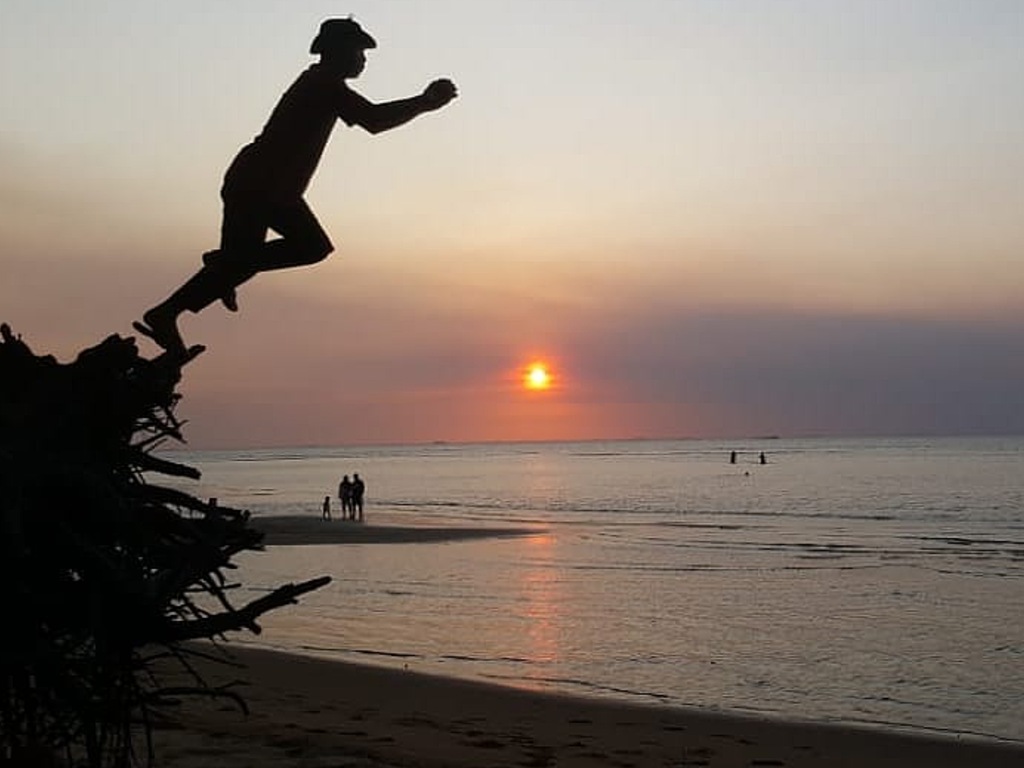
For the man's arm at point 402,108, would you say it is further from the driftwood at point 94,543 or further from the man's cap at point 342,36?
the driftwood at point 94,543

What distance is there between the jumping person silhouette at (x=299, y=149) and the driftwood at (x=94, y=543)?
53 cm

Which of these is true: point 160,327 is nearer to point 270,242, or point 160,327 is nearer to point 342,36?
point 270,242

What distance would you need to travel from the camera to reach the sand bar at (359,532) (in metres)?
39.3

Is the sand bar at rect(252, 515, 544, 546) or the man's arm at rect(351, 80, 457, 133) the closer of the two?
the man's arm at rect(351, 80, 457, 133)

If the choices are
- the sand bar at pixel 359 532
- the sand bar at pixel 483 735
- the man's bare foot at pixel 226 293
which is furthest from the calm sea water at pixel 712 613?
the man's bare foot at pixel 226 293

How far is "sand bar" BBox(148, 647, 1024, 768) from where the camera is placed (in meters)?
10.7

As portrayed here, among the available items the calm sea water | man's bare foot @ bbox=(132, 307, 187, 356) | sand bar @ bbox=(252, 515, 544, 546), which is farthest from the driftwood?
sand bar @ bbox=(252, 515, 544, 546)

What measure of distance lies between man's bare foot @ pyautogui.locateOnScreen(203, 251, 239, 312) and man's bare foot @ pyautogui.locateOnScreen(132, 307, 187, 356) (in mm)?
236

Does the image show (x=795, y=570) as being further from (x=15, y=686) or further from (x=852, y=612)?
(x=15, y=686)

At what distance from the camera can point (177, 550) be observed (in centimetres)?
449

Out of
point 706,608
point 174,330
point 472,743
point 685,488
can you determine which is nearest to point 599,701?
point 472,743

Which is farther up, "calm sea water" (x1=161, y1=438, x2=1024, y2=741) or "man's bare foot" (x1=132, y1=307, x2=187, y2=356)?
"man's bare foot" (x1=132, y1=307, x2=187, y2=356)

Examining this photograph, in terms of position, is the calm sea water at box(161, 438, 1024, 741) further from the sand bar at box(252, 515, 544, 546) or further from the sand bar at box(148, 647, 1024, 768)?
the sand bar at box(252, 515, 544, 546)

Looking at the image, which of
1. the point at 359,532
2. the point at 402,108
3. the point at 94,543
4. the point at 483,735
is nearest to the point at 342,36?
the point at 402,108
